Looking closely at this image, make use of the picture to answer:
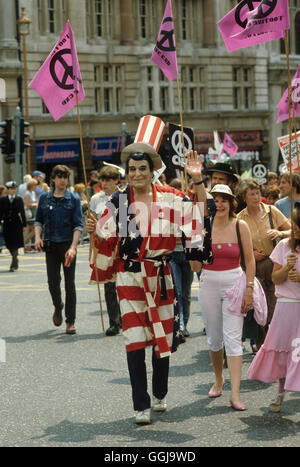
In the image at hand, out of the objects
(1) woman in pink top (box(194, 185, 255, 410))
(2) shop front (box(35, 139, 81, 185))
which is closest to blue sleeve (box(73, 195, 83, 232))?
(1) woman in pink top (box(194, 185, 255, 410))

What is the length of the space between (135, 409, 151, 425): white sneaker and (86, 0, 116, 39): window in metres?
36.8

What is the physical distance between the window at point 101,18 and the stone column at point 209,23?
16.3 ft

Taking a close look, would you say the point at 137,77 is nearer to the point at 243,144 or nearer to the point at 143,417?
the point at 243,144

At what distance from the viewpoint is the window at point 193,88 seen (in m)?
44.9

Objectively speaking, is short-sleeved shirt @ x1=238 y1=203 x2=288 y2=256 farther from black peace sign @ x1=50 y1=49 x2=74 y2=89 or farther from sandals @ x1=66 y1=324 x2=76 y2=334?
sandals @ x1=66 y1=324 x2=76 y2=334

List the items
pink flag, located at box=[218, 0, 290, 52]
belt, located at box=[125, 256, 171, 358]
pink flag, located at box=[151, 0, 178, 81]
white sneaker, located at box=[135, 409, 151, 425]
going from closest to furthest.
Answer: white sneaker, located at box=[135, 409, 151, 425] < belt, located at box=[125, 256, 171, 358] < pink flag, located at box=[218, 0, 290, 52] < pink flag, located at box=[151, 0, 178, 81]

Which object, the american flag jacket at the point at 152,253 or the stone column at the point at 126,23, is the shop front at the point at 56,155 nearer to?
the stone column at the point at 126,23

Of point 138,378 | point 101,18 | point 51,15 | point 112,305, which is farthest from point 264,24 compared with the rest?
point 101,18

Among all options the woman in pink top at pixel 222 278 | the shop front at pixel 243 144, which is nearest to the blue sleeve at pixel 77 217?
the woman in pink top at pixel 222 278

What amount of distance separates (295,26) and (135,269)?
148 feet

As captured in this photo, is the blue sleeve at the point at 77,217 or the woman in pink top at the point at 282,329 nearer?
the woman in pink top at the point at 282,329

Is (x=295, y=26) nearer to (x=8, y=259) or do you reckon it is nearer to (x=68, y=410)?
(x=8, y=259)

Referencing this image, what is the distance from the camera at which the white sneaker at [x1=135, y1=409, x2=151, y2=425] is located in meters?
6.48

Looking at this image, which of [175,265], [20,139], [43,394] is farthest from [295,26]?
[43,394]
